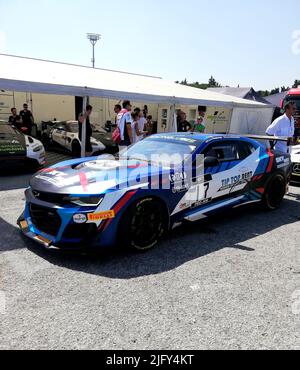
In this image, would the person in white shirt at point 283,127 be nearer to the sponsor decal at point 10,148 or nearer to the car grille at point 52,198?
the car grille at point 52,198

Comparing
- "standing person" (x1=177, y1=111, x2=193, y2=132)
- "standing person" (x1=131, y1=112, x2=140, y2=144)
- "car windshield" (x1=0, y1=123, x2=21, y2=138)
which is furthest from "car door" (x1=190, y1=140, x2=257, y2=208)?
"standing person" (x1=177, y1=111, x2=193, y2=132)

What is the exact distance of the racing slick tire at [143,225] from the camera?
3.19 m

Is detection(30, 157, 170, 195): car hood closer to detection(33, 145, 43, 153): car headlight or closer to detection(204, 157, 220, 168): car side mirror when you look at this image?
detection(204, 157, 220, 168): car side mirror

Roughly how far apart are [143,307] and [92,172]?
5.73 ft

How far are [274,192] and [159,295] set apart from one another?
10.8ft

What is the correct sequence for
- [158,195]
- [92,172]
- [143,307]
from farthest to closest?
1. [92,172]
2. [158,195]
3. [143,307]

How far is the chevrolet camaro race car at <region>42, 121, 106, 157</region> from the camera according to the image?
31.8 feet

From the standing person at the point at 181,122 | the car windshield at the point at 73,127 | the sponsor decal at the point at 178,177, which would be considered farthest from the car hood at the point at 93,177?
the standing person at the point at 181,122

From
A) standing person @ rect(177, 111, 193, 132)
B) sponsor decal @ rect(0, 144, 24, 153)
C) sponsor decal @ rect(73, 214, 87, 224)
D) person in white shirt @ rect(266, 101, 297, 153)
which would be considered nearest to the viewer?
sponsor decal @ rect(73, 214, 87, 224)

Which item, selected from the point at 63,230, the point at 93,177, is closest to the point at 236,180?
the point at 93,177

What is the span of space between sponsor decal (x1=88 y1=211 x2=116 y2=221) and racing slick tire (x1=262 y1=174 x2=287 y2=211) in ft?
9.68
